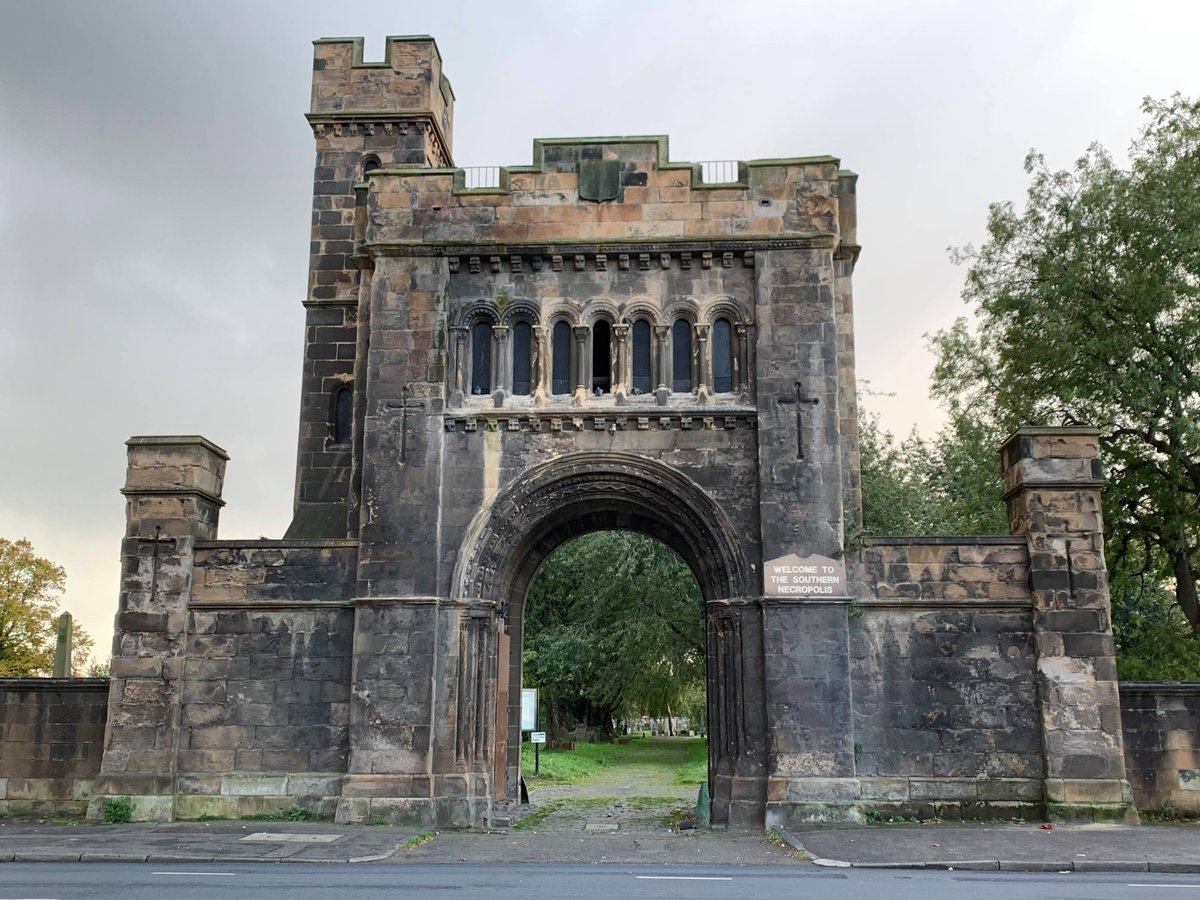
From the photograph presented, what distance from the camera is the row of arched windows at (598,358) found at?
60.5 feet

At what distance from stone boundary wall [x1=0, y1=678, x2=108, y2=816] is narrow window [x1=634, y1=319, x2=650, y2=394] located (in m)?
9.81

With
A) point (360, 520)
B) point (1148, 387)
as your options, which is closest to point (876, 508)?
point (1148, 387)

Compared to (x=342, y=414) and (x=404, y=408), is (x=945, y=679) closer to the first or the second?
(x=404, y=408)

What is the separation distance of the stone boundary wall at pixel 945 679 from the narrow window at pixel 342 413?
10.1 meters

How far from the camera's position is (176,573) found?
18172mm

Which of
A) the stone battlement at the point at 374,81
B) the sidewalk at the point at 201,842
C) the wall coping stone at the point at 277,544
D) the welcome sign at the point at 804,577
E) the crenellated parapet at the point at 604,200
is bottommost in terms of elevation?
the sidewalk at the point at 201,842

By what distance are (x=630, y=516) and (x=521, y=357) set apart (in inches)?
131

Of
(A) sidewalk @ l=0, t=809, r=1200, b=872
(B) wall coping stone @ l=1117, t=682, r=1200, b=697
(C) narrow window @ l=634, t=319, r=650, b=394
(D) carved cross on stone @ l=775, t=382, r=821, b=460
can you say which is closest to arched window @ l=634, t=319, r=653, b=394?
(C) narrow window @ l=634, t=319, r=650, b=394

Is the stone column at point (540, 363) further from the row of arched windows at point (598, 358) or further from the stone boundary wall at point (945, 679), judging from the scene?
the stone boundary wall at point (945, 679)

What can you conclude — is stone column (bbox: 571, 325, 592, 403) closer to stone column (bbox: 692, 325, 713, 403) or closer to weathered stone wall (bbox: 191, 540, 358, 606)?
stone column (bbox: 692, 325, 713, 403)

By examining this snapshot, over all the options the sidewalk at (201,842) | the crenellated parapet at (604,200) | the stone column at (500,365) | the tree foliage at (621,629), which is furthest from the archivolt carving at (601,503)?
the tree foliage at (621,629)

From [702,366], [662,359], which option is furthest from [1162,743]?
[662,359]

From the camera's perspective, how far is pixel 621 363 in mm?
18453

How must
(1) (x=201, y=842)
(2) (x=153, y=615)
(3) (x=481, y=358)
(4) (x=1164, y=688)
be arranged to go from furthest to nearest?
(3) (x=481, y=358)
(2) (x=153, y=615)
(4) (x=1164, y=688)
(1) (x=201, y=842)
